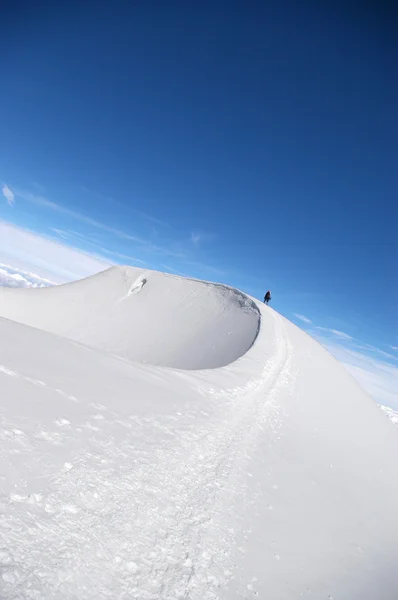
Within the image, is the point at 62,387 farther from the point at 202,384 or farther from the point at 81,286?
the point at 81,286

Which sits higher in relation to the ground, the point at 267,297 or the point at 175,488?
the point at 267,297

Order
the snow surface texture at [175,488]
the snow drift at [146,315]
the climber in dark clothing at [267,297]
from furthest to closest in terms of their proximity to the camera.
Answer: the climber in dark clothing at [267,297] < the snow drift at [146,315] < the snow surface texture at [175,488]

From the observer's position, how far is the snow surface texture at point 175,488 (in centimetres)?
215

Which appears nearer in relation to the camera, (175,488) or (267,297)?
(175,488)

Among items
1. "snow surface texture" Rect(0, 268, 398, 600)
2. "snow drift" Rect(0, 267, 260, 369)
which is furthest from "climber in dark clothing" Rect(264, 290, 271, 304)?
"snow surface texture" Rect(0, 268, 398, 600)

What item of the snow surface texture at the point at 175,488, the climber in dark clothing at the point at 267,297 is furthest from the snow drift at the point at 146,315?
the snow surface texture at the point at 175,488

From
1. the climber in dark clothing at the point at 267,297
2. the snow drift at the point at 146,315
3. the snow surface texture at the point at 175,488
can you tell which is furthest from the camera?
the climber in dark clothing at the point at 267,297

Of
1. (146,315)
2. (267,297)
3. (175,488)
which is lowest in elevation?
(175,488)

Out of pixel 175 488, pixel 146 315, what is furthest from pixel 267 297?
pixel 175 488

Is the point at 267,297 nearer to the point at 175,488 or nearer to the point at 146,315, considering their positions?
the point at 146,315

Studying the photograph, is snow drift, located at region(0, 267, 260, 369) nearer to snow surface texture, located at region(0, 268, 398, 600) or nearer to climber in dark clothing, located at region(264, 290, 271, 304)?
climber in dark clothing, located at region(264, 290, 271, 304)

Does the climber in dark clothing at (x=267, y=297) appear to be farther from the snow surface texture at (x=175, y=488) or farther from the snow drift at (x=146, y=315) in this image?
the snow surface texture at (x=175, y=488)

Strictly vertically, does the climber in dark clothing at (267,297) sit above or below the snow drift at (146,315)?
above

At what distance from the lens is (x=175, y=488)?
127 inches
